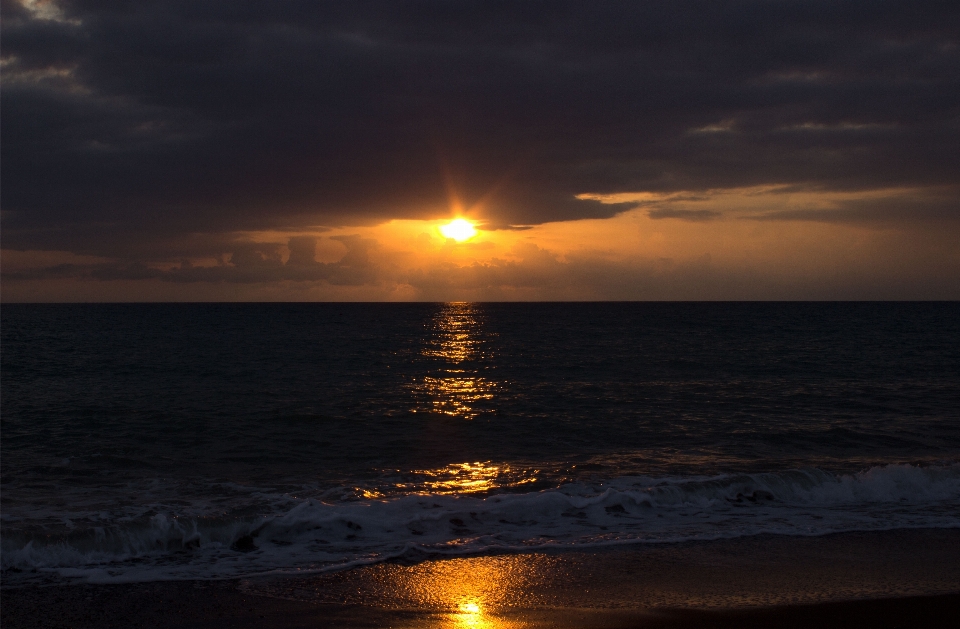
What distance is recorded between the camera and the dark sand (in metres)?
6.86

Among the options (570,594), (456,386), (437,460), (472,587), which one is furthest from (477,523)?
(456,386)

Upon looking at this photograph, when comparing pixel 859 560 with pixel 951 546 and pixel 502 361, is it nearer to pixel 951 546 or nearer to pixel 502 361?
pixel 951 546

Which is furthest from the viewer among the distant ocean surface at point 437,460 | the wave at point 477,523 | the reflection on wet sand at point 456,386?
the reflection on wet sand at point 456,386

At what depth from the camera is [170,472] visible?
1385cm

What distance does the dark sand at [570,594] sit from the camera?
22.5 feet

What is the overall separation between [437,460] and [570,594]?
7.81 metres

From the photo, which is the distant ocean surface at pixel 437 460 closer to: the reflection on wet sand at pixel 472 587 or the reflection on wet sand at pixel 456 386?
the reflection on wet sand at pixel 456 386

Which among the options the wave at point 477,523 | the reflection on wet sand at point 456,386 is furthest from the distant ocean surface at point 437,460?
the reflection on wet sand at point 456,386

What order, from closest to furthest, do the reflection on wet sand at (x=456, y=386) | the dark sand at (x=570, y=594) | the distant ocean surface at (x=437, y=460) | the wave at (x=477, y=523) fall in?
1. the dark sand at (x=570, y=594)
2. the wave at (x=477, y=523)
3. the distant ocean surface at (x=437, y=460)
4. the reflection on wet sand at (x=456, y=386)

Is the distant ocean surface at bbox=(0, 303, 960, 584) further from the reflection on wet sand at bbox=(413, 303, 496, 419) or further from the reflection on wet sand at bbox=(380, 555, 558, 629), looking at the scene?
the reflection on wet sand at bbox=(380, 555, 558, 629)

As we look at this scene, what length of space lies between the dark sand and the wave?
592 millimetres

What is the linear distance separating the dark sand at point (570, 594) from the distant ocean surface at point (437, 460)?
2.03 ft

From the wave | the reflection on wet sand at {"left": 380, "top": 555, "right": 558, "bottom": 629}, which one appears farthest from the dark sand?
the wave

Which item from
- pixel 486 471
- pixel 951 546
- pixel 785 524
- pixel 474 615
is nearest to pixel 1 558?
pixel 474 615
